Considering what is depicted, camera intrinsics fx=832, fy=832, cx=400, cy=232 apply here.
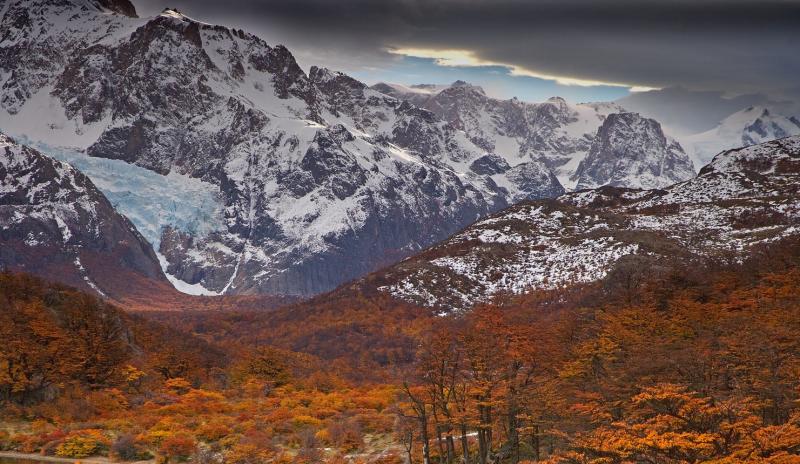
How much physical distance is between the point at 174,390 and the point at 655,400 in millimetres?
54267

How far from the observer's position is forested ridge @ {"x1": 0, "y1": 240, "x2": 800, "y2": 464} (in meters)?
44.6

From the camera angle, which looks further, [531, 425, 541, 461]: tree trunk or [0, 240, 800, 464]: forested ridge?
[531, 425, 541, 461]: tree trunk

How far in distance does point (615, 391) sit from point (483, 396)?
8.46m

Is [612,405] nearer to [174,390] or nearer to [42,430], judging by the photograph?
[42,430]

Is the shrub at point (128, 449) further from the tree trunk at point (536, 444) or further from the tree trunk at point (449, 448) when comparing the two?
the tree trunk at point (536, 444)

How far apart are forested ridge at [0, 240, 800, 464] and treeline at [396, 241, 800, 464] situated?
144 mm

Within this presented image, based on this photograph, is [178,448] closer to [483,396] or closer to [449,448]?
[449,448]

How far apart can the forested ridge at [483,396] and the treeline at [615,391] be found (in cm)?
14

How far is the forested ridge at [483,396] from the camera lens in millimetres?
44625

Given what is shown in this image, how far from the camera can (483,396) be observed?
53.6m

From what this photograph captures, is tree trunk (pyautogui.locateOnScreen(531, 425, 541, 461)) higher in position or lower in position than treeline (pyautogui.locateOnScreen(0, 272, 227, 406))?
lower

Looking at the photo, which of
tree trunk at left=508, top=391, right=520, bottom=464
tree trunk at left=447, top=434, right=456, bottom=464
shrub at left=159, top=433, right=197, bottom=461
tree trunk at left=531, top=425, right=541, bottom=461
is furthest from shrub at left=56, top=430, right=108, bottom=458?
tree trunk at left=531, top=425, right=541, bottom=461

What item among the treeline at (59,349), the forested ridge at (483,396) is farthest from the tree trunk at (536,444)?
the treeline at (59,349)

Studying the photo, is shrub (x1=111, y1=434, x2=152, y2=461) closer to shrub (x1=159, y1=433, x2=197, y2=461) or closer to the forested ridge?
the forested ridge
